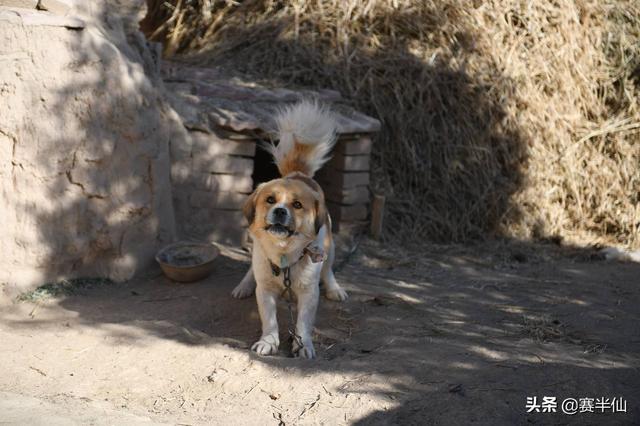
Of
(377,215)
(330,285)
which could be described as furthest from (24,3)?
(377,215)

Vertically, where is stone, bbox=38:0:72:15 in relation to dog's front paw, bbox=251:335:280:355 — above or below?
above

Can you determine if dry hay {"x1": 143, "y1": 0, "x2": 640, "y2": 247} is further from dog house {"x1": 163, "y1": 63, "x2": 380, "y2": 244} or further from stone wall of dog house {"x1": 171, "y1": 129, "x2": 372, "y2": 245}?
stone wall of dog house {"x1": 171, "y1": 129, "x2": 372, "y2": 245}

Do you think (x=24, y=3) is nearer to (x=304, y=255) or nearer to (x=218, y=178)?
(x=218, y=178)

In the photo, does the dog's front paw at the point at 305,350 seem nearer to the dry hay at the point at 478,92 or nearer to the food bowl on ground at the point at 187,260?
the food bowl on ground at the point at 187,260

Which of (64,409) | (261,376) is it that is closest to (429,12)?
(261,376)

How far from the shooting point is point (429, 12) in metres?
7.50

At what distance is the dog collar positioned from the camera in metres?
4.11

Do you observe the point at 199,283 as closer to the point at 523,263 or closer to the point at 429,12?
the point at 523,263

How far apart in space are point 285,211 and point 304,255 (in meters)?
0.45

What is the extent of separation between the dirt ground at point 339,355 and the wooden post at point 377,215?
3.03 feet

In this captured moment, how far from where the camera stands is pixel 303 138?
4.78 m

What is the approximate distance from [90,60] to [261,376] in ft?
8.71

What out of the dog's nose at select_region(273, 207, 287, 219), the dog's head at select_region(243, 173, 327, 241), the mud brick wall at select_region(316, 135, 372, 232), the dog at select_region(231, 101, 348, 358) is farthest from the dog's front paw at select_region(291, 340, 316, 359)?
the mud brick wall at select_region(316, 135, 372, 232)

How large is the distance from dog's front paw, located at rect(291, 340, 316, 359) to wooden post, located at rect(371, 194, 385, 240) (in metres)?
2.60
